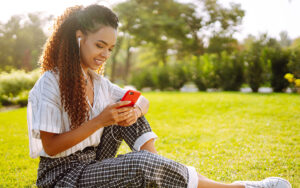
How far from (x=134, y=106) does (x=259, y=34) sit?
36.3 feet

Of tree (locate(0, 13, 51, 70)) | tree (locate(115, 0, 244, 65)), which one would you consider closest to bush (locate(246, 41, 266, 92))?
tree (locate(115, 0, 244, 65))

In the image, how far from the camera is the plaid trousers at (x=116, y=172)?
158cm

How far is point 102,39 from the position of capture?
6.02 ft

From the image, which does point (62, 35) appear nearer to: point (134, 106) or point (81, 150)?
point (134, 106)

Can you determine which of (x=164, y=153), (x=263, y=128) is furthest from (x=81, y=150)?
(x=263, y=128)

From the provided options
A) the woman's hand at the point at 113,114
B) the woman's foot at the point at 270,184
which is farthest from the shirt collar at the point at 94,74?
the woman's foot at the point at 270,184

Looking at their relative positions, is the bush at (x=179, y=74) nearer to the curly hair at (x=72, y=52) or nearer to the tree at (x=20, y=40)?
the curly hair at (x=72, y=52)

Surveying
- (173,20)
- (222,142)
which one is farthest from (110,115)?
(173,20)

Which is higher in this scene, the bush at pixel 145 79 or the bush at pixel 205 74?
the bush at pixel 205 74

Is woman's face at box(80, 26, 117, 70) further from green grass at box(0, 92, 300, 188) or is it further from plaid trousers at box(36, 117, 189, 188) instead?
green grass at box(0, 92, 300, 188)

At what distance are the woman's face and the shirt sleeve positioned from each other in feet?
0.90

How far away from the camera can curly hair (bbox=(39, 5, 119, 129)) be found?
1.76 meters

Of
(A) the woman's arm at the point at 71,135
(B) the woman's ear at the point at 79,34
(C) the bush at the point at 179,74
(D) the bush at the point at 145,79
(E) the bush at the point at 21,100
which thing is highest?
(B) the woman's ear at the point at 79,34

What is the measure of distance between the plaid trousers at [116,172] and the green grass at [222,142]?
3.21 feet
